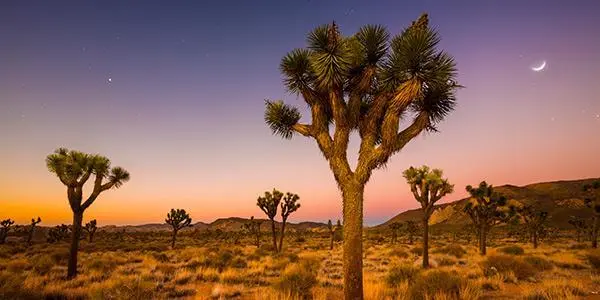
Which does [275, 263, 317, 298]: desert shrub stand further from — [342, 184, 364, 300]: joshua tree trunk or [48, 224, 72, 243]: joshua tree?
[48, 224, 72, 243]: joshua tree

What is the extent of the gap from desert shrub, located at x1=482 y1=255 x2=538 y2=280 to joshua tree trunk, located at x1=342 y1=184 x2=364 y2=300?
953 cm

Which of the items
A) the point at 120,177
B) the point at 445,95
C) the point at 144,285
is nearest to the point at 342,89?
the point at 445,95

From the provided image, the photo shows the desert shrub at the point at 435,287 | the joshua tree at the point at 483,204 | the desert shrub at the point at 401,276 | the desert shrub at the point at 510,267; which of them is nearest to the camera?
the desert shrub at the point at 435,287

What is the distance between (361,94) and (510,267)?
11082mm

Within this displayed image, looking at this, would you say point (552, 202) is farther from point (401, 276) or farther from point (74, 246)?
point (74, 246)

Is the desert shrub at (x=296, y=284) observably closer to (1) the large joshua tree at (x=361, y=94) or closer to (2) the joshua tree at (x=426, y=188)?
(1) the large joshua tree at (x=361, y=94)

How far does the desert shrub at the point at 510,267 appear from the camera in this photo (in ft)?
46.8

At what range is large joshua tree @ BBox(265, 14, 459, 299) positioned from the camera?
8.16 meters

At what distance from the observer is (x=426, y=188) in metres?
18.3

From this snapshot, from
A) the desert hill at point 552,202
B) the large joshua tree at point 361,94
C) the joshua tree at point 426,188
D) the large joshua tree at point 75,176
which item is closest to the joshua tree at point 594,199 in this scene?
the joshua tree at point 426,188

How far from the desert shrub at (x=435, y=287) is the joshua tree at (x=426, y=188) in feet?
26.0

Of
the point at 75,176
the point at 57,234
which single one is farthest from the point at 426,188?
the point at 57,234

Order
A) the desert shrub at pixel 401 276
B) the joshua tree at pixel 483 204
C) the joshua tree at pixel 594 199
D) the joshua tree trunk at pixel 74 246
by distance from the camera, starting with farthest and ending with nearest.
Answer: the joshua tree at pixel 594 199
the joshua tree at pixel 483 204
the joshua tree trunk at pixel 74 246
the desert shrub at pixel 401 276

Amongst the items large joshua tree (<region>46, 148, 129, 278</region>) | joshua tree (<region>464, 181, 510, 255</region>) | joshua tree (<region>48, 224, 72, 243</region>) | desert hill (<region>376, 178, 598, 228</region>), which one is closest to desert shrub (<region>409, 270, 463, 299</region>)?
large joshua tree (<region>46, 148, 129, 278</region>)
